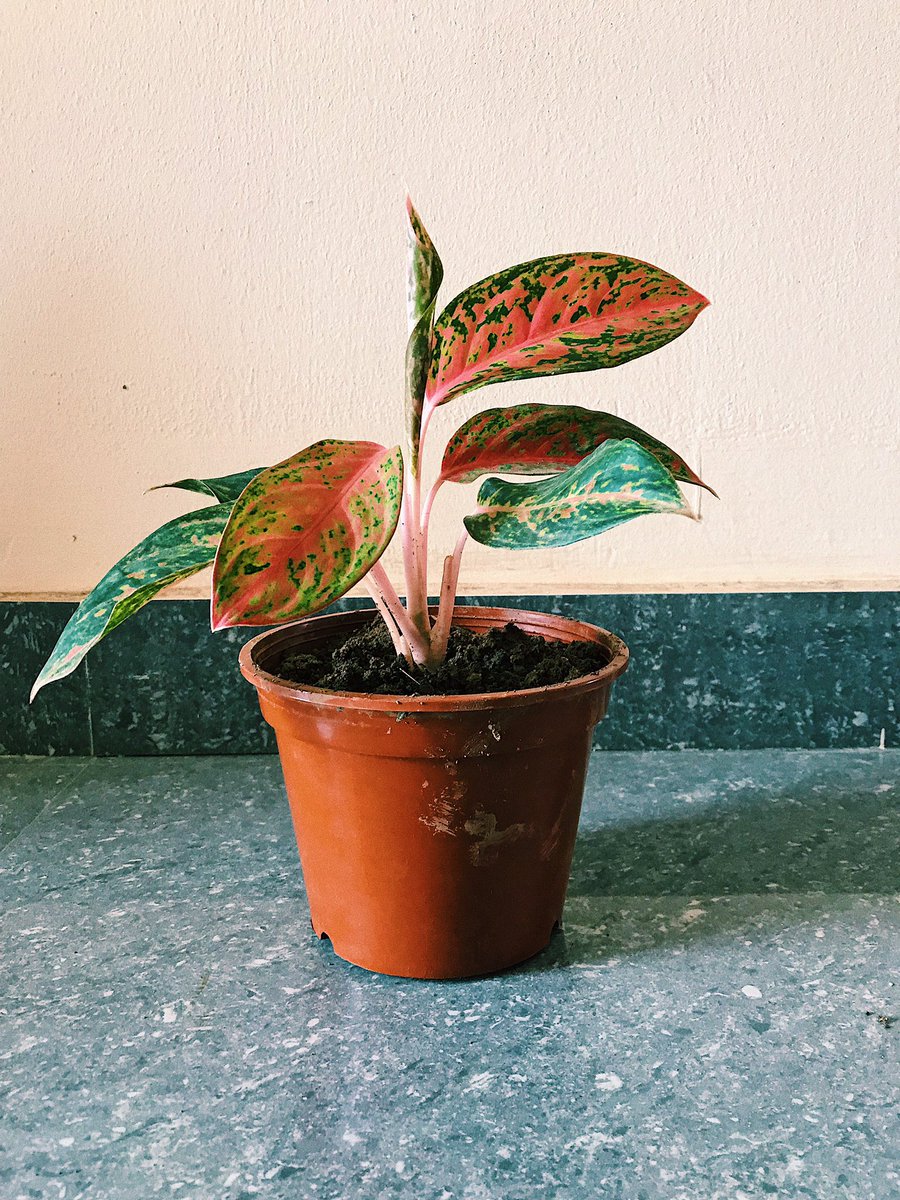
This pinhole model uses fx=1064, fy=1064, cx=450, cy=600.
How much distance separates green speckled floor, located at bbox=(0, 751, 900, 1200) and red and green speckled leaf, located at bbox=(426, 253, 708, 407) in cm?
48

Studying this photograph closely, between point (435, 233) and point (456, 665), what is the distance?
619mm

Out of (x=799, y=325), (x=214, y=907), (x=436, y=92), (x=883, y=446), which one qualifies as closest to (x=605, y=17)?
(x=436, y=92)

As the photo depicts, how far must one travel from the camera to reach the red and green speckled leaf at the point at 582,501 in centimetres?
62

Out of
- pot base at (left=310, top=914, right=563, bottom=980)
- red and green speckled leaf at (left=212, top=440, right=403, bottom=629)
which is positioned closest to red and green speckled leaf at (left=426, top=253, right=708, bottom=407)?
red and green speckled leaf at (left=212, top=440, right=403, bottom=629)

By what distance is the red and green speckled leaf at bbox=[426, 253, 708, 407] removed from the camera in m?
0.76

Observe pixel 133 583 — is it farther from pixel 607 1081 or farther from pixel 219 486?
pixel 607 1081

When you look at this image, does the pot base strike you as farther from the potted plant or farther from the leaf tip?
the leaf tip

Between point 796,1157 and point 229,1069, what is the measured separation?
370 mm

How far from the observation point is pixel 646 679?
129cm

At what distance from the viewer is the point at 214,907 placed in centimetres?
96

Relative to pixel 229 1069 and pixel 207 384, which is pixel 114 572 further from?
pixel 207 384

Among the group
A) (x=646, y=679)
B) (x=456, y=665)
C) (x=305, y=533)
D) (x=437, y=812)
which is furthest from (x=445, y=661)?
(x=646, y=679)

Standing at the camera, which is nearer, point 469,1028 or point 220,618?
point 220,618

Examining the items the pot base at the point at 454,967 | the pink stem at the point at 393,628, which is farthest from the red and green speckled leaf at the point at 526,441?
the pot base at the point at 454,967
